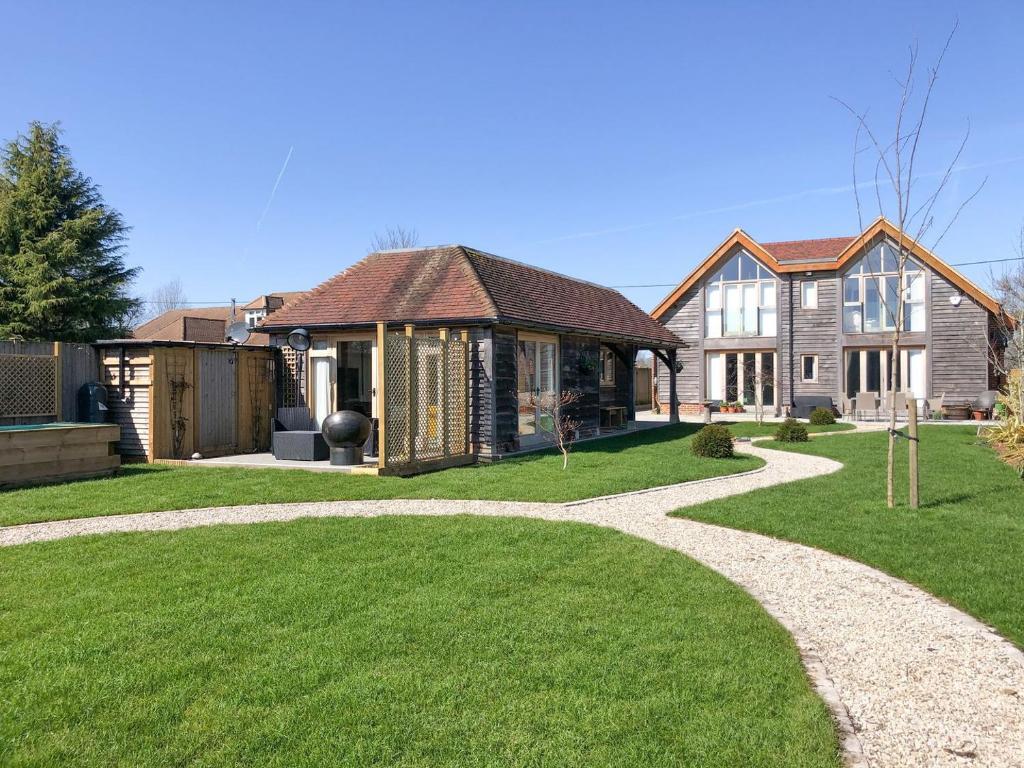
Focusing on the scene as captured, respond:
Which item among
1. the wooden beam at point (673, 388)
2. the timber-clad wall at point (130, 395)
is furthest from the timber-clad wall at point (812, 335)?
the timber-clad wall at point (130, 395)

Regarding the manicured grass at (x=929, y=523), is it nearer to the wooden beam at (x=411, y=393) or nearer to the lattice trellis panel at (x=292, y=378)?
the wooden beam at (x=411, y=393)

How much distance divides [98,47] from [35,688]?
11815 mm

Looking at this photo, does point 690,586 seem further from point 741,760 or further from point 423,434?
point 423,434

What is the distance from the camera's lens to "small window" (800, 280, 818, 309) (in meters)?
28.6

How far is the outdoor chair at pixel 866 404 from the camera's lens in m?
26.3

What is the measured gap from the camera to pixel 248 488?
10438 millimetres

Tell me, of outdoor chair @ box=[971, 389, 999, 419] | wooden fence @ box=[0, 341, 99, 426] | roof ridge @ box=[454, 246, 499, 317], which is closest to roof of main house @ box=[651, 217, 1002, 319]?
outdoor chair @ box=[971, 389, 999, 419]

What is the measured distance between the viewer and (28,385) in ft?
42.3

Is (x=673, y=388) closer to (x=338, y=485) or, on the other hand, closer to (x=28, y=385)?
(x=338, y=485)

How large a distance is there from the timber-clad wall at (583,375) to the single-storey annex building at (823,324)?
1094 cm

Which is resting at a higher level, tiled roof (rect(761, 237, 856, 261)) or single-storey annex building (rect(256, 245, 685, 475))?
tiled roof (rect(761, 237, 856, 261))

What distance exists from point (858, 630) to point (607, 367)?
56.1ft

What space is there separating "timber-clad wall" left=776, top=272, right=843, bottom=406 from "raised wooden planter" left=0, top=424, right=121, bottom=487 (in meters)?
24.3

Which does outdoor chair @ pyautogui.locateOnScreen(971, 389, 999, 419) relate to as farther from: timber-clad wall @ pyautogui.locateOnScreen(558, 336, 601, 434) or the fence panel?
the fence panel
